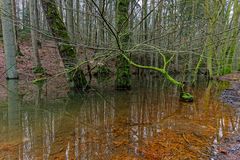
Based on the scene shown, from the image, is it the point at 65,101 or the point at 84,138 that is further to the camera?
the point at 65,101

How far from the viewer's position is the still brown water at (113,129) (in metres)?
3.36

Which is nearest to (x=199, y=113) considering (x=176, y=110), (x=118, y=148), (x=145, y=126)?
(x=176, y=110)

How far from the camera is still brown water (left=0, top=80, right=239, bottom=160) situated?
11.0 ft

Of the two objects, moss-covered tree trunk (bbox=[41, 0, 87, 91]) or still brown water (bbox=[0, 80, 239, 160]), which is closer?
still brown water (bbox=[0, 80, 239, 160])

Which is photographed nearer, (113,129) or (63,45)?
(113,129)

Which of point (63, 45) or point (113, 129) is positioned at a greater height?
point (63, 45)

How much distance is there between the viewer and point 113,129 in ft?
14.4

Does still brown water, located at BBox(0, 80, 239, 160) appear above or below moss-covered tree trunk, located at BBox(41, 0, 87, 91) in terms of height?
below

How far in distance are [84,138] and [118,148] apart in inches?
27.3

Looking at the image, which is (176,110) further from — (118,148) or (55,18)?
(55,18)

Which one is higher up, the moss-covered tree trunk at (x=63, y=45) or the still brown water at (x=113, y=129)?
the moss-covered tree trunk at (x=63, y=45)

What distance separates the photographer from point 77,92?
852cm

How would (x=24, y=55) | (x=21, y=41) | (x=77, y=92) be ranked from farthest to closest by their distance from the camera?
(x=21, y=41) < (x=24, y=55) < (x=77, y=92)

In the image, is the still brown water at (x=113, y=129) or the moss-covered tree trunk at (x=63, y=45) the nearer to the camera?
the still brown water at (x=113, y=129)
